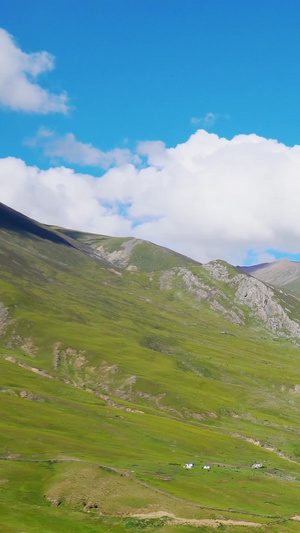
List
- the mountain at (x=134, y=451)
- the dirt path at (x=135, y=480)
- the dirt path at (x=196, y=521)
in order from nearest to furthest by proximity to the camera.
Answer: the dirt path at (x=196, y=521)
the mountain at (x=134, y=451)
the dirt path at (x=135, y=480)

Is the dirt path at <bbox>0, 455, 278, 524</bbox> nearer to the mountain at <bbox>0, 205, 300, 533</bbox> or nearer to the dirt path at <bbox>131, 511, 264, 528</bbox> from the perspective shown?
the mountain at <bbox>0, 205, 300, 533</bbox>

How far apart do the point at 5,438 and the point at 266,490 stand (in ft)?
157

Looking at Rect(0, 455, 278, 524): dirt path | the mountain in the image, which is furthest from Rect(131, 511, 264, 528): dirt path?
Rect(0, 455, 278, 524): dirt path

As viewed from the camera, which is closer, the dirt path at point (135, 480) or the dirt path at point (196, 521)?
the dirt path at point (196, 521)

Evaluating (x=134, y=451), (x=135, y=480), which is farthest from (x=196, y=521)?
(x=134, y=451)

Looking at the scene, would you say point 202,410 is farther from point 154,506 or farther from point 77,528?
point 77,528

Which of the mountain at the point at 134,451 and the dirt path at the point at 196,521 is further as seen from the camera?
the mountain at the point at 134,451

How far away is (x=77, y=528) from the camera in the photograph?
5569 cm

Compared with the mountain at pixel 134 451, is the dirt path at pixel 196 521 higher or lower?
higher

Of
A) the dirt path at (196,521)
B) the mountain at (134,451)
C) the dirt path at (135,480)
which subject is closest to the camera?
the dirt path at (196,521)

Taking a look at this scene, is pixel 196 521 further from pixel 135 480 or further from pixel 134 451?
pixel 134 451

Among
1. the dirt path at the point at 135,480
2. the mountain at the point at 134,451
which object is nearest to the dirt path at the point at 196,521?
the mountain at the point at 134,451

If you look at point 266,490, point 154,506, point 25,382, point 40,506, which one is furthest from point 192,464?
point 25,382

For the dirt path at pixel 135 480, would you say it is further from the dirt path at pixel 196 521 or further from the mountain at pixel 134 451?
the dirt path at pixel 196 521
